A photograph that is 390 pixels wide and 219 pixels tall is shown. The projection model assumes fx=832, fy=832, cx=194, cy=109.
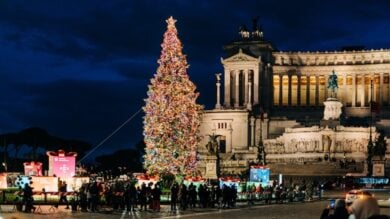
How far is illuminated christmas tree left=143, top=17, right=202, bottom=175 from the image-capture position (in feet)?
176

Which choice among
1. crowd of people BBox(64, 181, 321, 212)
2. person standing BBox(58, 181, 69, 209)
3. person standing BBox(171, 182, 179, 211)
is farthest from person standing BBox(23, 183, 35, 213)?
person standing BBox(171, 182, 179, 211)

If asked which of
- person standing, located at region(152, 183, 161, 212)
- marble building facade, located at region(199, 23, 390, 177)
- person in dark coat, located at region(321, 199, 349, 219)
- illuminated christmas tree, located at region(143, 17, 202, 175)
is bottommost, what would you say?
person standing, located at region(152, 183, 161, 212)

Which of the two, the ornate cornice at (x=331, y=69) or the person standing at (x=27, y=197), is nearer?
the person standing at (x=27, y=197)

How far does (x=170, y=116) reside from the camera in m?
53.6

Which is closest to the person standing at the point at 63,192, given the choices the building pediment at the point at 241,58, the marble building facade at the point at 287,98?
the marble building facade at the point at 287,98

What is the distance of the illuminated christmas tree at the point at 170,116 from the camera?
53688 mm

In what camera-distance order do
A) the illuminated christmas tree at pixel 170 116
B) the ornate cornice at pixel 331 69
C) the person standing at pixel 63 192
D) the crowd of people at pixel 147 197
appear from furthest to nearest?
the ornate cornice at pixel 331 69
the illuminated christmas tree at pixel 170 116
the person standing at pixel 63 192
the crowd of people at pixel 147 197

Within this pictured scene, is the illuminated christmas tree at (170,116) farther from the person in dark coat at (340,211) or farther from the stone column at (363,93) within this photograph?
the stone column at (363,93)

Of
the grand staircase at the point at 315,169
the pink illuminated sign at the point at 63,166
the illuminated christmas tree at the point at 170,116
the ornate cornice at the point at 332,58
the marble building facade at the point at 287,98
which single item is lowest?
the pink illuminated sign at the point at 63,166

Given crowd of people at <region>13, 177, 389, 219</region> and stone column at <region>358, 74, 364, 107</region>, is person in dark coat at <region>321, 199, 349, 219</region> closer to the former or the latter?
crowd of people at <region>13, 177, 389, 219</region>

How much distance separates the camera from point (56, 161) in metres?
45.1

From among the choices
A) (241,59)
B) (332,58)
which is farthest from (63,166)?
(332,58)

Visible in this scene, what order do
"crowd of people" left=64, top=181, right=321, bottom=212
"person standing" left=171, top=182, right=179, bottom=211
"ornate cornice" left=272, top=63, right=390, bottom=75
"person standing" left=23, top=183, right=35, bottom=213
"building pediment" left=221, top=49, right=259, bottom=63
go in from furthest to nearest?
"ornate cornice" left=272, top=63, right=390, bottom=75 → "building pediment" left=221, top=49, right=259, bottom=63 → "person standing" left=171, top=182, right=179, bottom=211 → "crowd of people" left=64, top=181, right=321, bottom=212 → "person standing" left=23, top=183, right=35, bottom=213

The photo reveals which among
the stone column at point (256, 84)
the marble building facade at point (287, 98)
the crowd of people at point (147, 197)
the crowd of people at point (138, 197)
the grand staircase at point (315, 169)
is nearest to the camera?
the crowd of people at point (138, 197)
